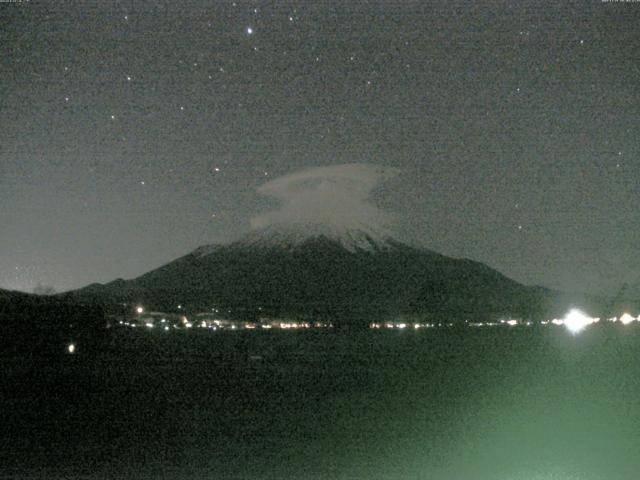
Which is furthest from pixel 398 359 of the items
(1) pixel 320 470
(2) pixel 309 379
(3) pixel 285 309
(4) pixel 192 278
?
(4) pixel 192 278

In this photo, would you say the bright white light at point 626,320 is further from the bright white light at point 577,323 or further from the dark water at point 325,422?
the dark water at point 325,422

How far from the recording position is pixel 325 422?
14.7 m

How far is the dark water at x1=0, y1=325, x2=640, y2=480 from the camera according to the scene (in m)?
10.8

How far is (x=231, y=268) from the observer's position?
200 m

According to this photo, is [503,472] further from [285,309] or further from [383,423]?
[285,309]

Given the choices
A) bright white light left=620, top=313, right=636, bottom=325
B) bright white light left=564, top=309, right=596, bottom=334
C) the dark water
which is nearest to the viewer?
the dark water

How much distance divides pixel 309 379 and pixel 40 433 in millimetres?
10443

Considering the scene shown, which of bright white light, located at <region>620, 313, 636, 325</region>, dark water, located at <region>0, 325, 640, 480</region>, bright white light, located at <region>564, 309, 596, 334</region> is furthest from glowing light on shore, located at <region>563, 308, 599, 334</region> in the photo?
dark water, located at <region>0, 325, 640, 480</region>

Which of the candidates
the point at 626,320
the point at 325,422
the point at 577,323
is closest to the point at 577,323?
the point at 577,323

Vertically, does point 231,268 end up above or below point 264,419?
above

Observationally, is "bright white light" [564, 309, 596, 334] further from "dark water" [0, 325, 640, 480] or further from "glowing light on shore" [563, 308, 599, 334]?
"dark water" [0, 325, 640, 480]

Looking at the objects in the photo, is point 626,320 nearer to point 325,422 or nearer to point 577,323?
point 577,323

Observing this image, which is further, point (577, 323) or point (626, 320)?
point (626, 320)

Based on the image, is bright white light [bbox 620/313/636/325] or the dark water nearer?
the dark water
